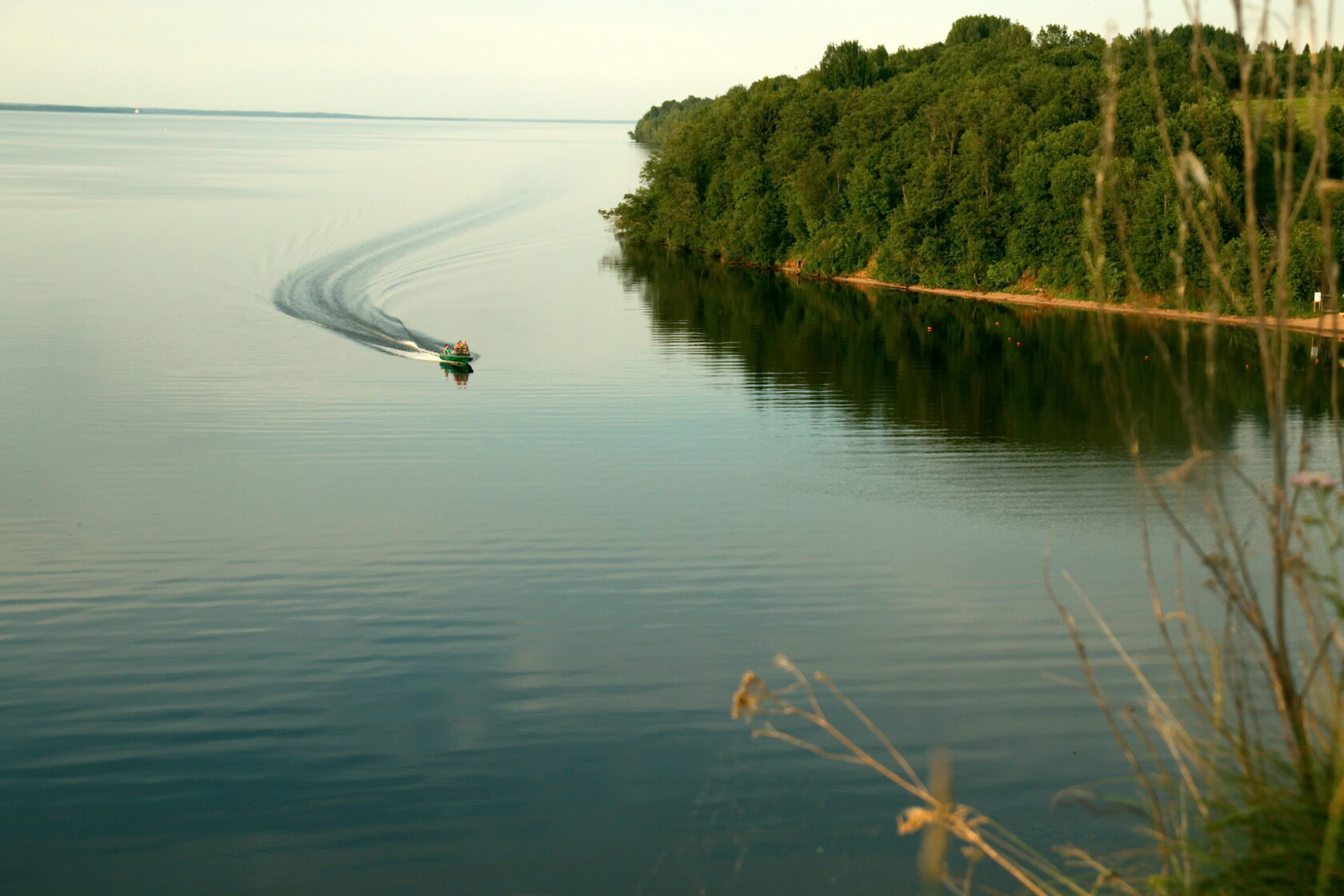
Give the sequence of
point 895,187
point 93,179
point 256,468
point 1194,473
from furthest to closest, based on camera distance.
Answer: point 93,179 → point 895,187 → point 256,468 → point 1194,473

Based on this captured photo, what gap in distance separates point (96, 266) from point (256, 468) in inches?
1902

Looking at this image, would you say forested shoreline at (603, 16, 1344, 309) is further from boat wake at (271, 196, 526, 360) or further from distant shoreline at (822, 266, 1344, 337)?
boat wake at (271, 196, 526, 360)

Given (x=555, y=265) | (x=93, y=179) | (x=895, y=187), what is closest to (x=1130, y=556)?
(x=895, y=187)

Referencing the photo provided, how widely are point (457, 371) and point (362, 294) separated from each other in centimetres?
2090

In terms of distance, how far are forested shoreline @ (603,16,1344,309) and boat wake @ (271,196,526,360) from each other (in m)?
20.7

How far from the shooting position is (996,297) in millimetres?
73938

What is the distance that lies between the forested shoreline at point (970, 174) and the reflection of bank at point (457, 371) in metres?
28.6

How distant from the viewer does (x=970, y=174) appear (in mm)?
75000

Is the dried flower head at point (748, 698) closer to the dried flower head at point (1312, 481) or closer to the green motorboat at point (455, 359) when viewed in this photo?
the dried flower head at point (1312, 481)

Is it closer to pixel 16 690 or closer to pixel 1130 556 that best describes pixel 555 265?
pixel 1130 556

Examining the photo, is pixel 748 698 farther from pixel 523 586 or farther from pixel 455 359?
pixel 455 359

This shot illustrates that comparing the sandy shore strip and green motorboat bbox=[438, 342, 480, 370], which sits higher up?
the sandy shore strip

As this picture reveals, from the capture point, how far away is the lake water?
17.0m

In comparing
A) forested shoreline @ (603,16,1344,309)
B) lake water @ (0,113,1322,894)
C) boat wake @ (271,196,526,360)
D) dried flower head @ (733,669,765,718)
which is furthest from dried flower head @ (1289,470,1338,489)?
forested shoreline @ (603,16,1344,309)
